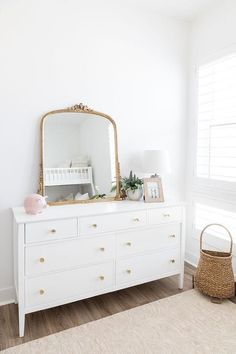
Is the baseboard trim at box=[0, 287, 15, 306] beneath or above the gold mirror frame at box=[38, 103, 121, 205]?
beneath

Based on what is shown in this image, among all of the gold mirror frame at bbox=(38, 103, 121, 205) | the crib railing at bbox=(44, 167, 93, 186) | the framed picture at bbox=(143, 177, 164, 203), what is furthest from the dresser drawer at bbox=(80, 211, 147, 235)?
the crib railing at bbox=(44, 167, 93, 186)

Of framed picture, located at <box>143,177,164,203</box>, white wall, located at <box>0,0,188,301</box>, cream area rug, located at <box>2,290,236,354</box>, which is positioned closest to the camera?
cream area rug, located at <box>2,290,236,354</box>

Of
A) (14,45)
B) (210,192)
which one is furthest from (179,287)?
(14,45)

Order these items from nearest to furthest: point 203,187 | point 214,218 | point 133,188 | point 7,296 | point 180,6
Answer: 1. point 7,296
2. point 133,188
3. point 180,6
4. point 214,218
5. point 203,187

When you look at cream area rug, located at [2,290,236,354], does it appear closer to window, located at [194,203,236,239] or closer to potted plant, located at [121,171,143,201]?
window, located at [194,203,236,239]

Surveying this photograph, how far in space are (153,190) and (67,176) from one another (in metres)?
0.85

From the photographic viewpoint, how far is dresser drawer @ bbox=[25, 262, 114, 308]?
76.9 inches

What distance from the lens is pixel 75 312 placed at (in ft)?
7.18

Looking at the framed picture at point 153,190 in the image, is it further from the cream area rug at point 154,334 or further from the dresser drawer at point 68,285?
the cream area rug at point 154,334

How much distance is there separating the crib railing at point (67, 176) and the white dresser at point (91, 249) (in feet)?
0.80

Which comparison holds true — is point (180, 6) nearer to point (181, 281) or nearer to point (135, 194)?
Result: point (135, 194)

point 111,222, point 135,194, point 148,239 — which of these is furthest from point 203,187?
point 111,222

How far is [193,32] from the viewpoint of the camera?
10.0ft

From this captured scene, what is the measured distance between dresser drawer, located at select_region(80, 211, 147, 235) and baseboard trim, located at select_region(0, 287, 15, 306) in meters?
0.90
